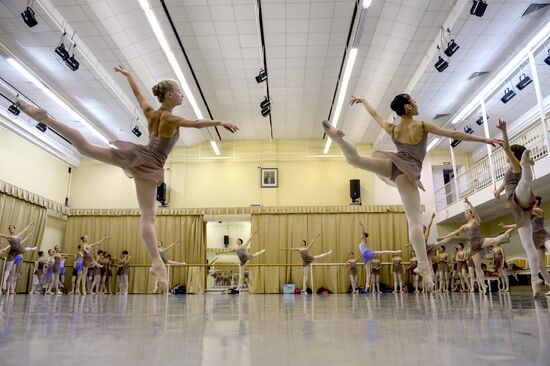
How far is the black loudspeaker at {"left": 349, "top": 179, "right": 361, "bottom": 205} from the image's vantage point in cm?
1390

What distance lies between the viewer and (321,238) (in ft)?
43.8

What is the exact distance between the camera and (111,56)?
8773 mm

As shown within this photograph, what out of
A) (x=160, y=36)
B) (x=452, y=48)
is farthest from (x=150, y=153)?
(x=452, y=48)

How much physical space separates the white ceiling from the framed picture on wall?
10.0 feet

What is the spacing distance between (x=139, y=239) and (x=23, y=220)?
138 inches

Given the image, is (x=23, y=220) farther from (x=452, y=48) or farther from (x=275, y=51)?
(x=452, y=48)

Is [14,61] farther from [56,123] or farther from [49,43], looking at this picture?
[56,123]

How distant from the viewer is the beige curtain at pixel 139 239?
516 inches

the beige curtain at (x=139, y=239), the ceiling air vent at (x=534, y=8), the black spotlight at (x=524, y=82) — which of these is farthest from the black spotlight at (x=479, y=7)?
the beige curtain at (x=139, y=239)

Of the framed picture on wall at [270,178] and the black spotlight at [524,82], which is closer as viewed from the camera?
the black spotlight at [524,82]

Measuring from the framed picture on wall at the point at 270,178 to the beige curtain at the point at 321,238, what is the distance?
4.58 feet

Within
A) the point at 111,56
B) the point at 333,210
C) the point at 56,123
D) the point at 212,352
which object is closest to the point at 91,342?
the point at 212,352

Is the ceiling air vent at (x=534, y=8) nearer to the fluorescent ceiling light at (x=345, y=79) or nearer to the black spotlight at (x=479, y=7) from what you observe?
the black spotlight at (x=479, y=7)

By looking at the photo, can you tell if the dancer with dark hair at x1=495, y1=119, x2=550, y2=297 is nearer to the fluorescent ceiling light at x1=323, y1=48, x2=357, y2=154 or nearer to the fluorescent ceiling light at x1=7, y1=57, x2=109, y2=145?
the fluorescent ceiling light at x1=323, y1=48, x2=357, y2=154
